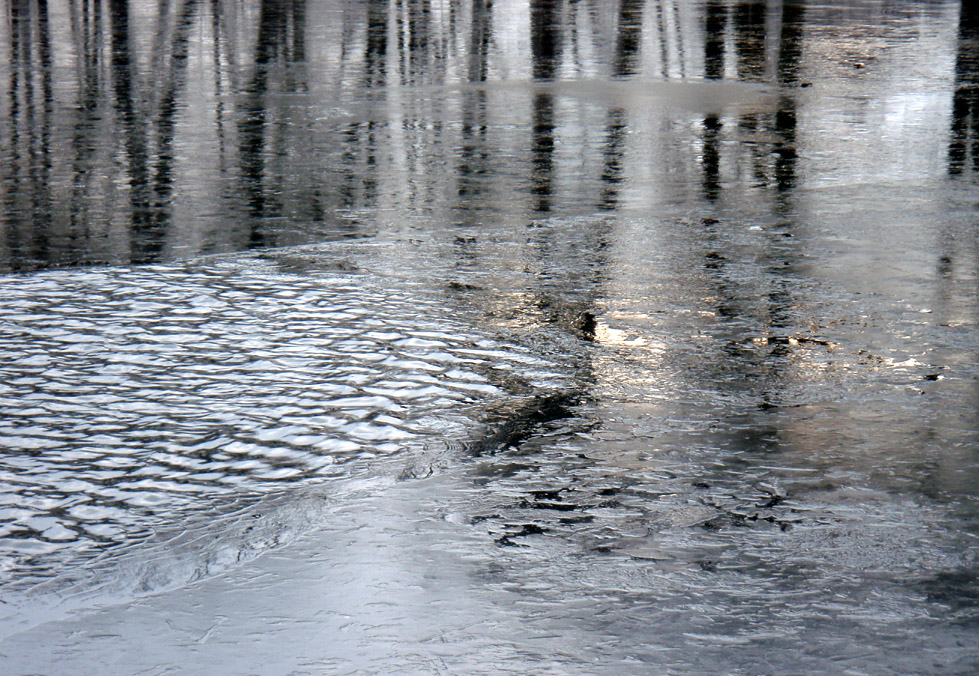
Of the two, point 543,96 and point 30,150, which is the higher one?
point 543,96

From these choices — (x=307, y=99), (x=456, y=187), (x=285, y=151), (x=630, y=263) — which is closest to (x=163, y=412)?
(x=630, y=263)

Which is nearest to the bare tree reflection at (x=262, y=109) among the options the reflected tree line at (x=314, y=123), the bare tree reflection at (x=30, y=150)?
the reflected tree line at (x=314, y=123)

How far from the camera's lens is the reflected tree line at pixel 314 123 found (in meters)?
6.81

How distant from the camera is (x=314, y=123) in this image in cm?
987

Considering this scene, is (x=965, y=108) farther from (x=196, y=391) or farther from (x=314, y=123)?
(x=196, y=391)

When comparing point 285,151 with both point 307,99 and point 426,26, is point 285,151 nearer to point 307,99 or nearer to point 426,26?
point 307,99

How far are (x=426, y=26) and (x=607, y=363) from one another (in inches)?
581

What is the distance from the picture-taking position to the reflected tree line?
6.81m

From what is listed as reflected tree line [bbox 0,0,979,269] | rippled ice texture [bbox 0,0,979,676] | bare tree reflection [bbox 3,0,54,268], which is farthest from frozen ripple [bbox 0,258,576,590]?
reflected tree line [bbox 0,0,979,269]

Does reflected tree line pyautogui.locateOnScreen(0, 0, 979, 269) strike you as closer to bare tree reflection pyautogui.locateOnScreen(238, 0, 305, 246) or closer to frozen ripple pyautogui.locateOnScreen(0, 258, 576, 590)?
bare tree reflection pyautogui.locateOnScreen(238, 0, 305, 246)

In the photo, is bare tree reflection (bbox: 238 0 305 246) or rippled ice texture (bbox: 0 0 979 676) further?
bare tree reflection (bbox: 238 0 305 246)

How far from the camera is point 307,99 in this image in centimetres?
1114

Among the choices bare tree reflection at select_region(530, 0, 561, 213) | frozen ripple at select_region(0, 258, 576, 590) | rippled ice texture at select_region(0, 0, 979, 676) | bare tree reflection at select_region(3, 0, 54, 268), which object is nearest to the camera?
rippled ice texture at select_region(0, 0, 979, 676)

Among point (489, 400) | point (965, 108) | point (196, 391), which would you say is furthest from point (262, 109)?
point (489, 400)
